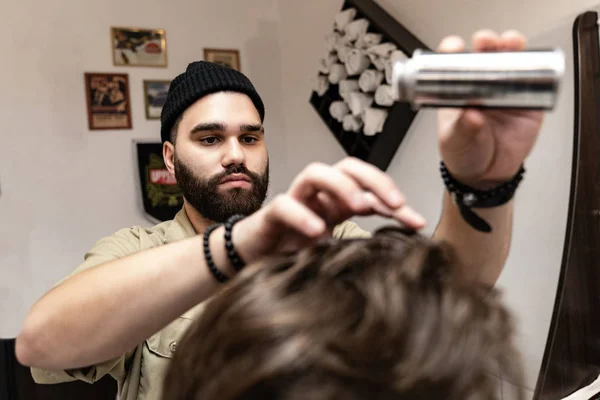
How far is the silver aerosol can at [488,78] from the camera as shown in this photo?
1.62ft

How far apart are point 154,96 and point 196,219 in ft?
5.01

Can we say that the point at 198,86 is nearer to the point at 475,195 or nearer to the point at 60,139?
the point at 475,195

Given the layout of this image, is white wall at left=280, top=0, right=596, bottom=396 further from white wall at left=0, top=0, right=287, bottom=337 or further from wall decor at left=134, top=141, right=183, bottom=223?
white wall at left=0, top=0, right=287, bottom=337

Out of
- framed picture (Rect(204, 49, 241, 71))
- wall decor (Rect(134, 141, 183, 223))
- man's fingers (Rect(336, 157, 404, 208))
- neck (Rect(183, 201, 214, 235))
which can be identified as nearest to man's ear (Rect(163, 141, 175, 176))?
neck (Rect(183, 201, 214, 235))

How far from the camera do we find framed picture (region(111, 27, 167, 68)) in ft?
8.48

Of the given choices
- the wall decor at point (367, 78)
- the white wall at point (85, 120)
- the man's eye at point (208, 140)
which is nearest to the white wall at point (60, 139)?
the white wall at point (85, 120)

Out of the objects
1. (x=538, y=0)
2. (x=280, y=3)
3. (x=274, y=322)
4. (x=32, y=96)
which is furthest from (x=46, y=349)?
(x=280, y=3)

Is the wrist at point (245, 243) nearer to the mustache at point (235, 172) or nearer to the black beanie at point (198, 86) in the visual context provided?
the mustache at point (235, 172)

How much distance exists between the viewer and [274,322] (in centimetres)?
44

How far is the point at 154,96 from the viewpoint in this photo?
268 cm

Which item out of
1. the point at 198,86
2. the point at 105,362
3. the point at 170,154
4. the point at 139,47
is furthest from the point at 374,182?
the point at 139,47

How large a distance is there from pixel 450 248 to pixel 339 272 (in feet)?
0.47

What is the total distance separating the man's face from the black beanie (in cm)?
2

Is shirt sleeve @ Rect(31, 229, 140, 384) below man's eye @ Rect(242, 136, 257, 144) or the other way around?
below
